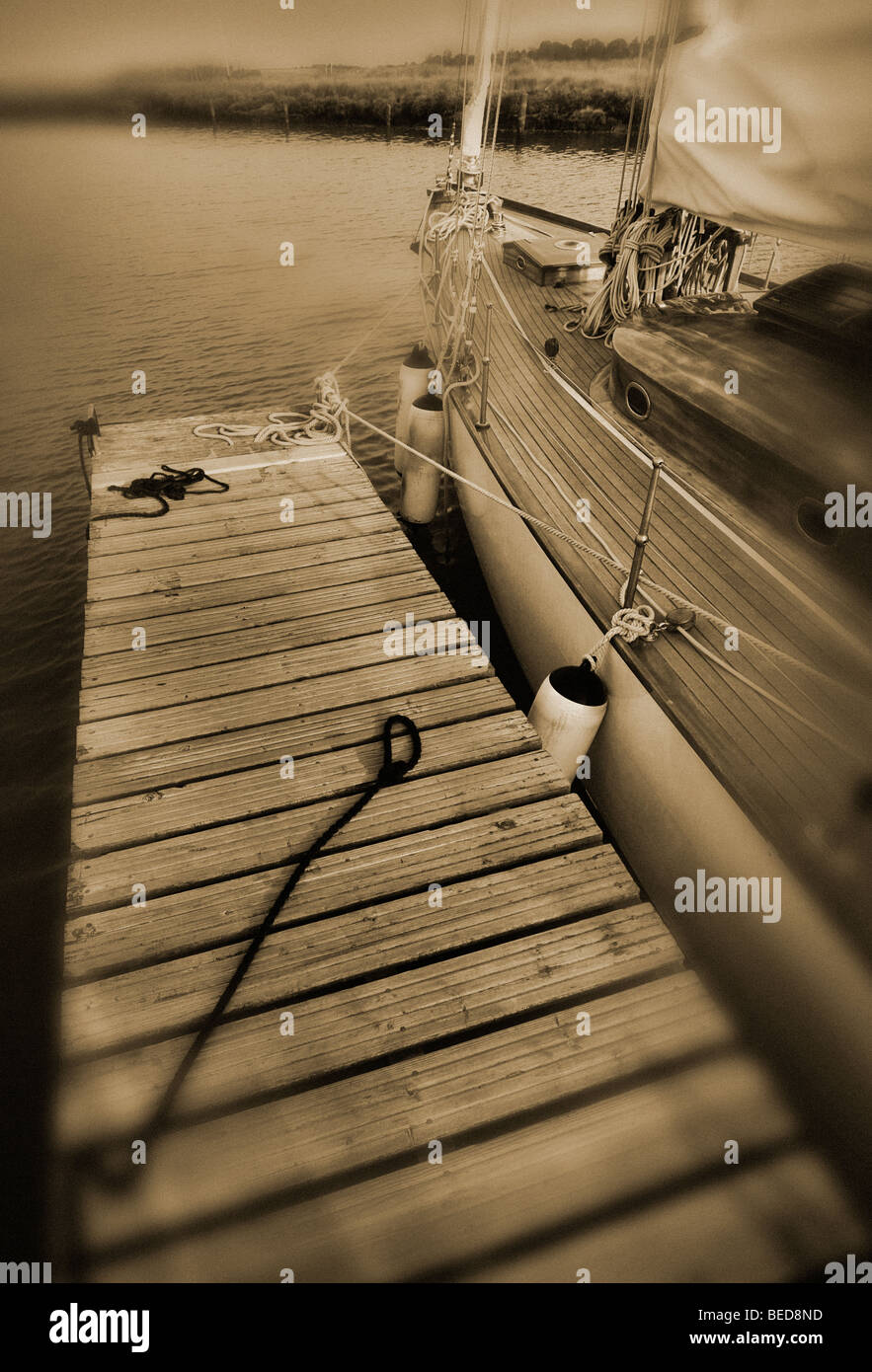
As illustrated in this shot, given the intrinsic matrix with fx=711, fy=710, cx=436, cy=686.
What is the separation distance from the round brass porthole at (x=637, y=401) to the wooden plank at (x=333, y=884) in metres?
2.29

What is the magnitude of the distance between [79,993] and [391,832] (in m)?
1.32

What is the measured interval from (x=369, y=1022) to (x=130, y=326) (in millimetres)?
12778

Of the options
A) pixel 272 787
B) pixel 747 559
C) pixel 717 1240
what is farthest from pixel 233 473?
pixel 717 1240

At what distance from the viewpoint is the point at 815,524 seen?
287 cm

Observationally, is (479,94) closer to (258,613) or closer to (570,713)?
(258,613)

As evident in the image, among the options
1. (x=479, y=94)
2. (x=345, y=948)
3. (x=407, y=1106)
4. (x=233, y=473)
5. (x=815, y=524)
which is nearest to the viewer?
(x=407, y=1106)

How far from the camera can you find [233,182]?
22266 millimetres

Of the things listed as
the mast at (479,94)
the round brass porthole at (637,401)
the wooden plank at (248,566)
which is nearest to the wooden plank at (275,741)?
the wooden plank at (248,566)

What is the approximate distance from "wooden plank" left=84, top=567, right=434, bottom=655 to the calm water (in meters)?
1.28

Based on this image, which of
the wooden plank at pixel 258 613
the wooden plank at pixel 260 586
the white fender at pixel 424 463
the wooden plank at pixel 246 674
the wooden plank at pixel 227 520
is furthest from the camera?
the white fender at pixel 424 463

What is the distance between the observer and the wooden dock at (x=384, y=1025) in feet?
6.87

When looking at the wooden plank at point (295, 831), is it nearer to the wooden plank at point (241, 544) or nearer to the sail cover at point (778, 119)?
the wooden plank at point (241, 544)

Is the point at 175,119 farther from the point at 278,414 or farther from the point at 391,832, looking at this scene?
the point at 391,832
